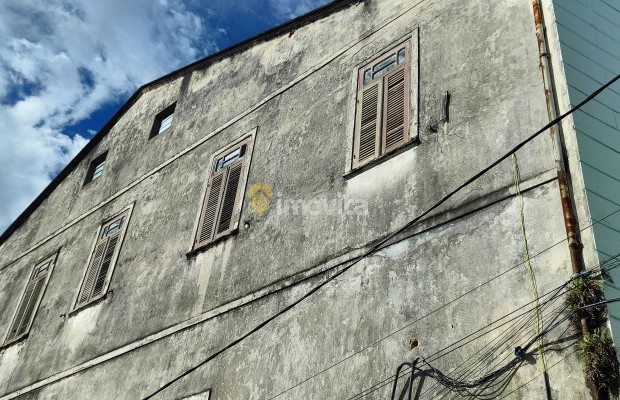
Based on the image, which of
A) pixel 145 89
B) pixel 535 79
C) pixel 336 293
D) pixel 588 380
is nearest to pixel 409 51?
pixel 535 79

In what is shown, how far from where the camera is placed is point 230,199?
862 cm

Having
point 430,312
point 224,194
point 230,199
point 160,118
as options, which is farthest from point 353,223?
point 160,118

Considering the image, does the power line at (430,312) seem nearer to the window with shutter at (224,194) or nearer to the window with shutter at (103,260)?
the window with shutter at (224,194)

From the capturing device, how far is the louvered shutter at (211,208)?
862 centimetres

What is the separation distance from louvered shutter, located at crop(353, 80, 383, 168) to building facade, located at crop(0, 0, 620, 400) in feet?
0.09

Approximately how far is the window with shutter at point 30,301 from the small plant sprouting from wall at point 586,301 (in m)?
9.65

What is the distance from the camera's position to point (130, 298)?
920cm

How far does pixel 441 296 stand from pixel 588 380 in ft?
4.76

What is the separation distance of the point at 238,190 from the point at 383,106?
2441 mm

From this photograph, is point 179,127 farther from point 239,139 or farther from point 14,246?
point 14,246

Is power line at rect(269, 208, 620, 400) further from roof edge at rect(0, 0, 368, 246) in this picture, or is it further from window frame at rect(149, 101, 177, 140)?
window frame at rect(149, 101, 177, 140)

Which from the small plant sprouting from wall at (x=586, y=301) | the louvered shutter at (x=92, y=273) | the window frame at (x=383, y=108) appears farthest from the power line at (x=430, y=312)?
the louvered shutter at (x=92, y=273)

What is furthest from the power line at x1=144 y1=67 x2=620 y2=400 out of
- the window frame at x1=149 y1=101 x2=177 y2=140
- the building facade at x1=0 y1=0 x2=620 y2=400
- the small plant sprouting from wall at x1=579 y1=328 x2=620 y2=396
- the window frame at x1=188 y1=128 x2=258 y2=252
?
the window frame at x1=149 y1=101 x2=177 y2=140

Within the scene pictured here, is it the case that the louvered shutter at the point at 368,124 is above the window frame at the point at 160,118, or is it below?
below
